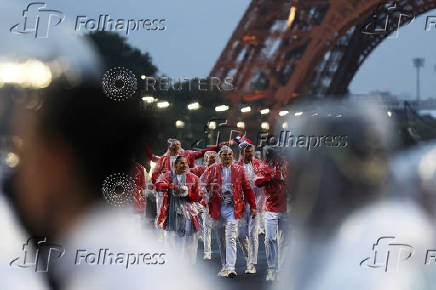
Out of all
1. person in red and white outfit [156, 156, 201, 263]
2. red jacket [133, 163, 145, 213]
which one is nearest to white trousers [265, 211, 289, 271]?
person in red and white outfit [156, 156, 201, 263]

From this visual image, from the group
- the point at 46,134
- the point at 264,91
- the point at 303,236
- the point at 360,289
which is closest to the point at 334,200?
the point at 303,236

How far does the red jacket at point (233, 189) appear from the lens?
11.1m

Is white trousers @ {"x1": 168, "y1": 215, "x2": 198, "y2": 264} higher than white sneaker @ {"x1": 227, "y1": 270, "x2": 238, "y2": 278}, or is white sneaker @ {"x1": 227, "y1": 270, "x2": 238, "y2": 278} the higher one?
white trousers @ {"x1": 168, "y1": 215, "x2": 198, "y2": 264}

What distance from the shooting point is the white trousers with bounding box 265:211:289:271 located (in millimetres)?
10781

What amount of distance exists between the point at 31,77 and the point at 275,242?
17.3 ft

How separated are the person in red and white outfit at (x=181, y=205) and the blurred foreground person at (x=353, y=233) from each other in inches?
43.8

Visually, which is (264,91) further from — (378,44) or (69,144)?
(69,144)

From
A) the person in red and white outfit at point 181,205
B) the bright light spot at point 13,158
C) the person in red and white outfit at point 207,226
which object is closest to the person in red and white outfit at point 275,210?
the person in red and white outfit at point 181,205

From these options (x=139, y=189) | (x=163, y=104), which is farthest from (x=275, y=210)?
(x=163, y=104)

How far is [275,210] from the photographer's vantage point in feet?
36.1

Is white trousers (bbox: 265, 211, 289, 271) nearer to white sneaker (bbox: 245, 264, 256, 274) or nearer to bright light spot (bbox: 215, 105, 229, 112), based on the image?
white sneaker (bbox: 245, 264, 256, 274)

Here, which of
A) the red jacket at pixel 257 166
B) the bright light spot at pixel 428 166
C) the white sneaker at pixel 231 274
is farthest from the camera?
the bright light spot at pixel 428 166

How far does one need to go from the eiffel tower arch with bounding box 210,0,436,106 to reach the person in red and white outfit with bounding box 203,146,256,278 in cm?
2459

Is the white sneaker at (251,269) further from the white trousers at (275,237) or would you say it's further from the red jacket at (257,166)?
the red jacket at (257,166)
